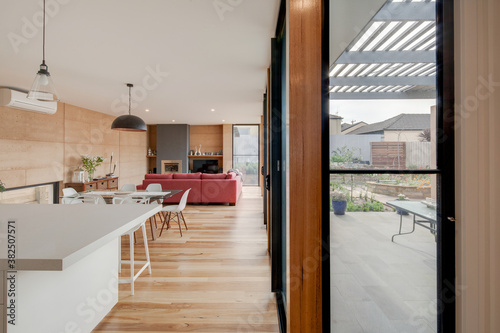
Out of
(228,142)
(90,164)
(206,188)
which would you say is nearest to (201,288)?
(206,188)

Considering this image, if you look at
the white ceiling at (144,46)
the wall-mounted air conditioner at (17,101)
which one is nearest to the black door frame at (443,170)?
the white ceiling at (144,46)

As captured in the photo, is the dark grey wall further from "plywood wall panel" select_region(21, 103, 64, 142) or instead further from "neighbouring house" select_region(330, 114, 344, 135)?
"neighbouring house" select_region(330, 114, 344, 135)

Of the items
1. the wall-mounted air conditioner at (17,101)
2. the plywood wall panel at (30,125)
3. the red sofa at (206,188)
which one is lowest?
the red sofa at (206,188)

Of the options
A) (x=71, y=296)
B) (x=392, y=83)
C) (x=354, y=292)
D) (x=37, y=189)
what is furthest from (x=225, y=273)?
(x=37, y=189)

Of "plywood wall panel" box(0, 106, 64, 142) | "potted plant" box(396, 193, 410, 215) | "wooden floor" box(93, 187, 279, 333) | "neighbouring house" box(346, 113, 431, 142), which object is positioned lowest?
"wooden floor" box(93, 187, 279, 333)

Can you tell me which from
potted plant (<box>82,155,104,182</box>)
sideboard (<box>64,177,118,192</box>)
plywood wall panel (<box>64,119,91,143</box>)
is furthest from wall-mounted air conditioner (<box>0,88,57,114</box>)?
sideboard (<box>64,177,118,192</box>)

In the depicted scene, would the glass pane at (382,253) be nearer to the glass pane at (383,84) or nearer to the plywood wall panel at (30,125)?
the glass pane at (383,84)

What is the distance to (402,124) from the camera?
3.26 ft

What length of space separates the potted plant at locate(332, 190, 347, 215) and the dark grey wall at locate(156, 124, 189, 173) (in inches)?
347

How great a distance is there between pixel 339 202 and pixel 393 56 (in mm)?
613

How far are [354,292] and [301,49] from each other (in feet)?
3.20

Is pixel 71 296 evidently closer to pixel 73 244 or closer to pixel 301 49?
pixel 73 244

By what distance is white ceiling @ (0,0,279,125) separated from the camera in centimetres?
205

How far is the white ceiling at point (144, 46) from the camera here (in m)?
2.05
